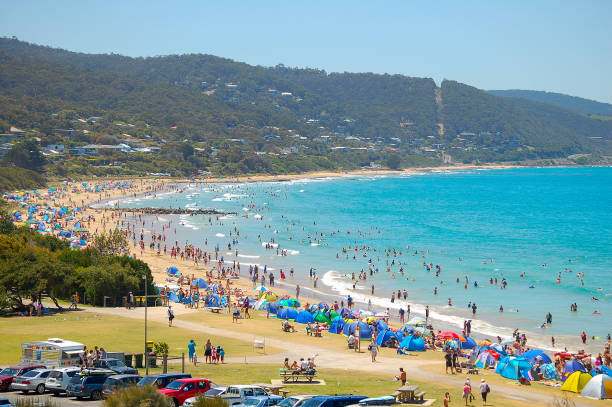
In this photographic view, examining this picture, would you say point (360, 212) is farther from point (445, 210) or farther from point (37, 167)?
point (37, 167)

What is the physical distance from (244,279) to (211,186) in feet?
248

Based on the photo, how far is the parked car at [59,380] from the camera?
1560cm

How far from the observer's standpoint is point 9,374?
53.0ft

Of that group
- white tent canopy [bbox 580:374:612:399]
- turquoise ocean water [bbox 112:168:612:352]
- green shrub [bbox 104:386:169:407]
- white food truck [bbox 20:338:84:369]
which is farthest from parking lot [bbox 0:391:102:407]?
turquoise ocean water [bbox 112:168:612:352]

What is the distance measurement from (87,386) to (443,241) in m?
53.1

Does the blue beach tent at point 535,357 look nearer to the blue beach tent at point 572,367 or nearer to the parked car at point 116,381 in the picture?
the blue beach tent at point 572,367

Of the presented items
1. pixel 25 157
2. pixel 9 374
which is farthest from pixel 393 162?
pixel 9 374

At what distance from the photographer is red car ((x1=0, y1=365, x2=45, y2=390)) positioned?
1590 cm

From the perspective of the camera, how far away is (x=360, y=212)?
90.6 meters

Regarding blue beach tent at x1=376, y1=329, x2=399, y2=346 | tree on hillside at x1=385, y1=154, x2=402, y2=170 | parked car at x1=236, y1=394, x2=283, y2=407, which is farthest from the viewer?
tree on hillside at x1=385, y1=154, x2=402, y2=170

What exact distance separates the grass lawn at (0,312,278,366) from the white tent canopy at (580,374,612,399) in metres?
10.1

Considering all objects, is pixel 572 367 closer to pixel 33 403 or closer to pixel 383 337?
pixel 383 337

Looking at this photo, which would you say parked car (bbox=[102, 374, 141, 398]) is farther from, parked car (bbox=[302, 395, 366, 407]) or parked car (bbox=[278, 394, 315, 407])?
parked car (bbox=[302, 395, 366, 407])

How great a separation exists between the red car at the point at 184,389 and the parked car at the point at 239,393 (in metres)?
0.67
